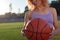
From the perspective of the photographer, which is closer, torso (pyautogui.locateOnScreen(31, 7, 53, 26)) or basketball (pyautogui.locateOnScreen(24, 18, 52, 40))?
basketball (pyautogui.locateOnScreen(24, 18, 52, 40))

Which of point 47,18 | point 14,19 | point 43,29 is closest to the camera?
point 43,29

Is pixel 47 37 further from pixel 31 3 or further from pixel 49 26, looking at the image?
pixel 31 3

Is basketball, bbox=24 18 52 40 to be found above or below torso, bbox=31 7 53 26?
below

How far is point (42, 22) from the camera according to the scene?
370 cm

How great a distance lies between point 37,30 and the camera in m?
3.65

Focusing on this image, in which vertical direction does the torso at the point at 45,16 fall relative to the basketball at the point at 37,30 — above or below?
above

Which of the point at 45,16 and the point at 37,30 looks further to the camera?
the point at 45,16

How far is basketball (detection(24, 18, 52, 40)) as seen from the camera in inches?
143

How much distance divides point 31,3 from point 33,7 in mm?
90

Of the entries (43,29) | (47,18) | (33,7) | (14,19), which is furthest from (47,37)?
(14,19)

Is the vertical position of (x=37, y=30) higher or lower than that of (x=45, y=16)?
lower

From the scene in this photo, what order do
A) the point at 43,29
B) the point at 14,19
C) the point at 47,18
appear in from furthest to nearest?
the point at 14,19 < the point at 47,18 < the point at 43,29

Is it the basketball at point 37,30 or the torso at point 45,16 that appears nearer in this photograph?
the basketball at point 37,30

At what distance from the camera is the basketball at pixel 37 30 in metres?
3.63
